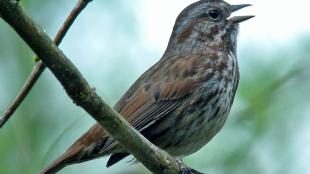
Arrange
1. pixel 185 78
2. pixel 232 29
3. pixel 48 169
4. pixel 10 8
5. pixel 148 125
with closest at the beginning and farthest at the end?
pixel 10 8, pixel 48 169, pixel 148 125, pixel 185 78, pixel 232 29

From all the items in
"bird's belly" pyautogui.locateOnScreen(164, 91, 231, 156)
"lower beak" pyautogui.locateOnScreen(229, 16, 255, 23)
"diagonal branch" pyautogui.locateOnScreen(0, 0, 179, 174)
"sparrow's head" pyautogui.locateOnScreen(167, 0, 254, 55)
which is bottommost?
"diagonal branch" pyautogui.locateOnScreen(0, 0, 179, 174)

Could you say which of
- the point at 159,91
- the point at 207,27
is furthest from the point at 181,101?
the point at 207,27

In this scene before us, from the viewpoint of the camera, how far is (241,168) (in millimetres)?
4941

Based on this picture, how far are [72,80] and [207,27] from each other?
2.94 meters

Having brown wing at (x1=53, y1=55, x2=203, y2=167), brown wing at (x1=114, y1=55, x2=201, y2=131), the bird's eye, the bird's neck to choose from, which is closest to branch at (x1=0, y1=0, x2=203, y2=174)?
brown wing at (x1=53, y1=55, x2=203, y2=167)

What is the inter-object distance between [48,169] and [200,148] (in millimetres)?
1125

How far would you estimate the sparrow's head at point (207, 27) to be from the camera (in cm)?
554

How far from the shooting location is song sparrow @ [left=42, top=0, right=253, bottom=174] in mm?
4594

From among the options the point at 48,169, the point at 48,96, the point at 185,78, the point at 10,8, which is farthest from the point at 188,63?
the point at 10,8

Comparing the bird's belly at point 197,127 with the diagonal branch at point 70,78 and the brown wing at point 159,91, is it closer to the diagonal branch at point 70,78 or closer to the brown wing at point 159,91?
the brown wing at point 159,91

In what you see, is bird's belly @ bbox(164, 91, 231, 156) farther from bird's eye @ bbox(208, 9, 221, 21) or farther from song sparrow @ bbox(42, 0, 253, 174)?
bird's eye @ bbox(208, 9, 221, 21)

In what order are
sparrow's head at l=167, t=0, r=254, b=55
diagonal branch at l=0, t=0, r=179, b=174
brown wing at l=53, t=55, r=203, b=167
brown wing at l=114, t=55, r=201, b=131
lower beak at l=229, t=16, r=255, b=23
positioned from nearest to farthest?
diagonal branch at l=0, t=0, r=179, b=174, brown wing at l=53, t=55, r=203, b=167, brown wing at l=114, t=55, r=201, b=131, lower beak at l=229, t=16, r=255, b=23, sparrow's head at l=167, t=0, r=254, b=55

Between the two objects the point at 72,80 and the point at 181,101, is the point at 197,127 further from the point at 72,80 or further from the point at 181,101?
the point at 72,80

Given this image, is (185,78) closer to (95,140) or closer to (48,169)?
(95,140)
